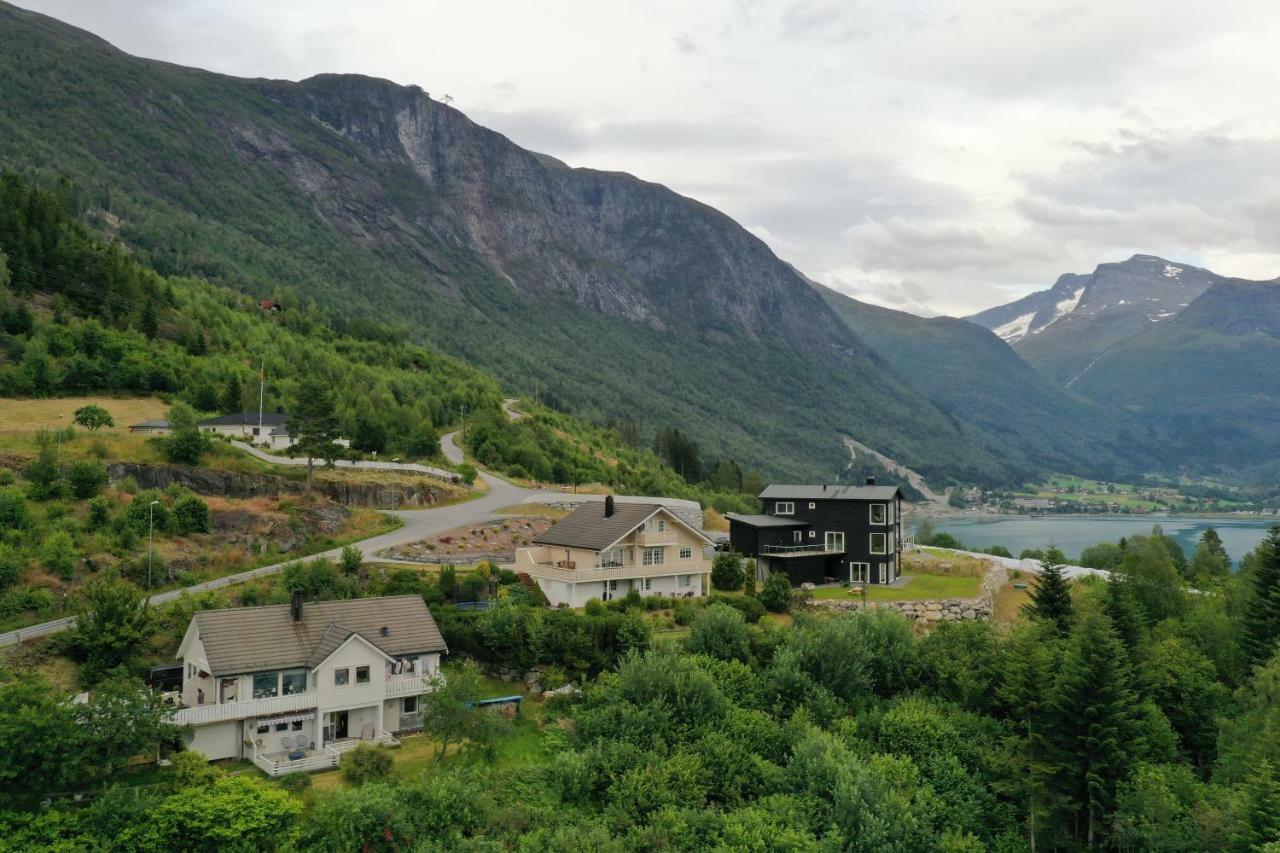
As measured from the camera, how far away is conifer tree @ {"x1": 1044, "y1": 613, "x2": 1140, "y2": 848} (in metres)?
32.8

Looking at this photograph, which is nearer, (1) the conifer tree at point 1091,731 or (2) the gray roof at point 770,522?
(1) the conifer tree at point 1091,731

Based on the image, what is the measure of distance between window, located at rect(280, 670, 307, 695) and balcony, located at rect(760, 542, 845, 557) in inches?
1229

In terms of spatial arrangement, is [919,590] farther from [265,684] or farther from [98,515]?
[98,515]

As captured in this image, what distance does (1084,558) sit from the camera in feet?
297

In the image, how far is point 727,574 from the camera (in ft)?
174

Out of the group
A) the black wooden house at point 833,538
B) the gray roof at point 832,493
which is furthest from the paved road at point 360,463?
the gray roof at point 832,493

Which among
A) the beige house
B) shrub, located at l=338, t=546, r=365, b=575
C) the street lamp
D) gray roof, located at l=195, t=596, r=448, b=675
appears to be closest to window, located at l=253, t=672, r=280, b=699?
gray roof, located at l=195, t=596, r=448, b=675

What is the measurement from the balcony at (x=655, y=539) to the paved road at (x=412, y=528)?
13587 millimetres

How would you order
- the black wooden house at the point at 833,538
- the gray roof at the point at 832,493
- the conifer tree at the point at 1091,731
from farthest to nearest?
the gray roof at the point at 832,493 < the black wooden house at the point at 833,538 < the conifer tree at the point at 1091,731

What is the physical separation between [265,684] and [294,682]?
100 cm

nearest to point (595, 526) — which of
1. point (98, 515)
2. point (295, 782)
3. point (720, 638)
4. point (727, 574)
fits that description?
point (727, 574)

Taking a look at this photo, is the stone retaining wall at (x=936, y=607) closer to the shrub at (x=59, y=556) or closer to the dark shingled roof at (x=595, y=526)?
the dark shingled roof at (x=595, y=526)

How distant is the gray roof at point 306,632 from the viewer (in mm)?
32719

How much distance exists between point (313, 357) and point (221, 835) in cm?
7759
